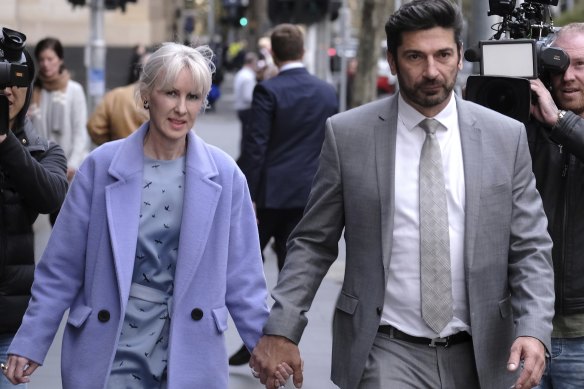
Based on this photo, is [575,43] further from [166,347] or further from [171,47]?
[166,347]

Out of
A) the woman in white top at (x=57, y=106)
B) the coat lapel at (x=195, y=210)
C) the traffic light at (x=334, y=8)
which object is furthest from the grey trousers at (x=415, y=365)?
the traffic light at (x=334, y=8)

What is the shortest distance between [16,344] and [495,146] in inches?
65.0

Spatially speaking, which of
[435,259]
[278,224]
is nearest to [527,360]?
[435,259]

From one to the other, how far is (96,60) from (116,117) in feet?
32.4

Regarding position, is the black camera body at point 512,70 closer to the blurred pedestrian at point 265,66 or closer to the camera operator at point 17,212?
the camera operator at point 17,212

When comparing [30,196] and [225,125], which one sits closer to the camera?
[30,196]

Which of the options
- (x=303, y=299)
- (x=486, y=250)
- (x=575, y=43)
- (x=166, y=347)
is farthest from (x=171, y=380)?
(x=575, y=43)

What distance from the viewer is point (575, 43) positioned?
5.34m

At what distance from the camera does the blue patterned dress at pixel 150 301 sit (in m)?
4.65

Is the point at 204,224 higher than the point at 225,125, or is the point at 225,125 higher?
the point at 204,224

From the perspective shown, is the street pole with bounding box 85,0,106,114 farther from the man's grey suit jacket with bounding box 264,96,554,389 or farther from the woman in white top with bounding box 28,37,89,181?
the man's grey suit jacket with bounding box 264,96,554,389

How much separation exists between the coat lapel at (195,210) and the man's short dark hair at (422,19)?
71cm

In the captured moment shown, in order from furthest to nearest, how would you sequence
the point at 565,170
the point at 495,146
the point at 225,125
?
the point at 225,125 < the point at 565,170 < the point at 495,146

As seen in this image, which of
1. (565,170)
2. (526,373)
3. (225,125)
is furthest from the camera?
(225,125)
